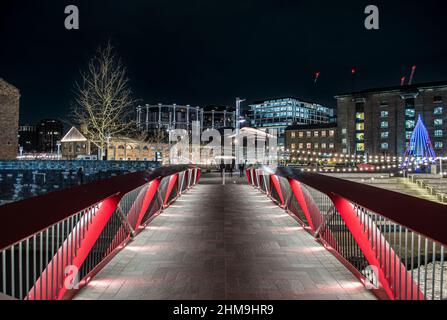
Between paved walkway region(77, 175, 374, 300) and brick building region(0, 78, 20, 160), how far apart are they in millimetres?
37191

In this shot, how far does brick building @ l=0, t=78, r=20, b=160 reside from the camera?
40.4 meters

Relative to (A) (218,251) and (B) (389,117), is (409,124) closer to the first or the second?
(B) (389,117)

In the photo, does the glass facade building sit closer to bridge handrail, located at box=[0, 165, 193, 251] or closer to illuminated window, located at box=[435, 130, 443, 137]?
illuminated window, located at box=[435, 130, 443, 137]

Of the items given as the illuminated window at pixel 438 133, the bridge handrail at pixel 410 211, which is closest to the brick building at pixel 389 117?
the illuminated window at pixel 438 133

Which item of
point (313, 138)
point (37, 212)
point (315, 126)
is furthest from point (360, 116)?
point (37, 212)

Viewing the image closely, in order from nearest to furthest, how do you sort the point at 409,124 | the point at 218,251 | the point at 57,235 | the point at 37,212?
the point at 37,212 → the point at 57,235 → the point at 218,251 → the point at 409,124

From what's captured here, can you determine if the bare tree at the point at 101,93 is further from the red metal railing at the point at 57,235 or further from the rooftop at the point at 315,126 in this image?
the rooftop at the point at 315,126

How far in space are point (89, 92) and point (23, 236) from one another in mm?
36570

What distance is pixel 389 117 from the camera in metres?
71.6

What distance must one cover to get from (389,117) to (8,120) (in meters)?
60.7

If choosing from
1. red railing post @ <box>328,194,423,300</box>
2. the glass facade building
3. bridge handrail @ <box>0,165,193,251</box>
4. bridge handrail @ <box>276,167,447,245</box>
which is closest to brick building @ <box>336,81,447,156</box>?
the glass facade building

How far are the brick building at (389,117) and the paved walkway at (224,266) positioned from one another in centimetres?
6786

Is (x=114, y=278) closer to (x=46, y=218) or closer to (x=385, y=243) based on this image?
(x=46, y=218)

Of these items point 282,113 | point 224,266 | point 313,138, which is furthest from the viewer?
point 282,113
